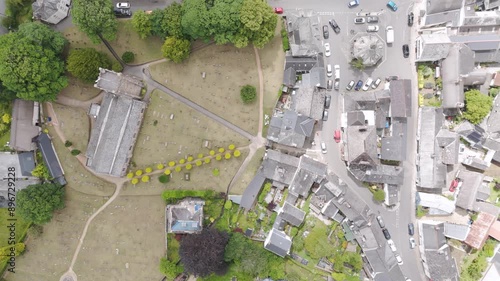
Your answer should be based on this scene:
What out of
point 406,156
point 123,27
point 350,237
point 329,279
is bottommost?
point 329,279

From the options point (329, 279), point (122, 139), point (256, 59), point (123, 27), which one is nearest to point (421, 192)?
point (329, 279)

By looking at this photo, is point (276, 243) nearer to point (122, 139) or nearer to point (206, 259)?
point (206, 259)

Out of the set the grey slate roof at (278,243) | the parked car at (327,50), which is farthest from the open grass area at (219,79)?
the grey slate roof at (278,243)

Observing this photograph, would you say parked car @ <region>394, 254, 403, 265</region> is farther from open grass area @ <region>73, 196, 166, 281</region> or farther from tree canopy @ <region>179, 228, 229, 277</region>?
open grass area @ <region>73, 196, 166, 281</region>

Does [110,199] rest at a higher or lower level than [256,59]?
lower

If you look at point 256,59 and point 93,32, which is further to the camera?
point 256,59

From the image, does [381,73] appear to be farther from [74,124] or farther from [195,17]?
[74,124]

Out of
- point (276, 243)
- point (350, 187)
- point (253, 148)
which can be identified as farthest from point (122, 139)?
point (350, 187)
